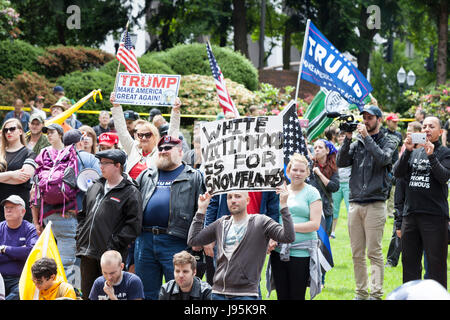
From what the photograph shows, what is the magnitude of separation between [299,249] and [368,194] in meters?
1.72

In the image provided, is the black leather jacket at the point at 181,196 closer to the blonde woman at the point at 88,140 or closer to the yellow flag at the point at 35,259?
the yellow flag at the point at 35,259

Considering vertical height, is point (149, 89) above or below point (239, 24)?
below

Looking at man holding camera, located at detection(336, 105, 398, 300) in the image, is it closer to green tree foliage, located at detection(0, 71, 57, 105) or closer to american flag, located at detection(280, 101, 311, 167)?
american flag, located at detection(280, 101, 311, 167)

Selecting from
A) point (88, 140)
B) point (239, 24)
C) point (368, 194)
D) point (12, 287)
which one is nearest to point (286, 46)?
point (239, 24)

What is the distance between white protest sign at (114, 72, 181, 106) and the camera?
10.3 meters

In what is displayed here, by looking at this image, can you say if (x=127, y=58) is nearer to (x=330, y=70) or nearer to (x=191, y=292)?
(x=330, y=70)

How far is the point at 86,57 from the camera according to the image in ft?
81.3

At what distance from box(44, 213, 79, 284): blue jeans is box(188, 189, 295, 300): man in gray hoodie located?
2.75 metres

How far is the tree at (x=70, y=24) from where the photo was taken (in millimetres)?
33000

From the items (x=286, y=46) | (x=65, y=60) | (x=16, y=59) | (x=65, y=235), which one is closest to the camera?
(x=65, y=235)

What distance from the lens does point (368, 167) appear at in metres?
8.92

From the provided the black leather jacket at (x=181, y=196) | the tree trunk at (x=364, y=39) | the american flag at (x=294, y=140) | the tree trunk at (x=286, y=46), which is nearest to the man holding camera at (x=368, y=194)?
the american flag at (x=294, y=140)
